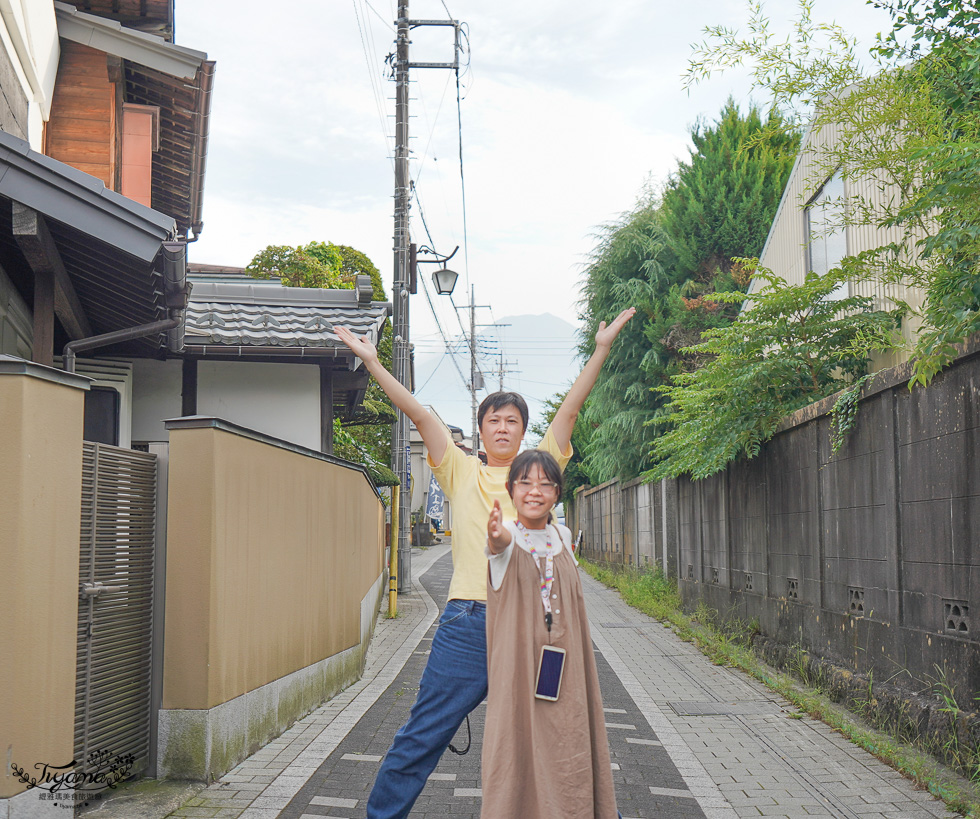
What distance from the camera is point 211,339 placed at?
907 cm

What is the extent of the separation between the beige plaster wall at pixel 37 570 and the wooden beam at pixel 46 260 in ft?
5.84

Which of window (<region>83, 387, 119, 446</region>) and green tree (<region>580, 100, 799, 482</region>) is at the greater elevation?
green tree (<region>580, 100, 799, 482</region>)

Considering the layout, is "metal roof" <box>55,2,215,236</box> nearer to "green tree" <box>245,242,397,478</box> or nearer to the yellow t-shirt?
"green tree" <box>245,242,397,478</box>

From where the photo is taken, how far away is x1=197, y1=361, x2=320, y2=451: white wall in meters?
9.75

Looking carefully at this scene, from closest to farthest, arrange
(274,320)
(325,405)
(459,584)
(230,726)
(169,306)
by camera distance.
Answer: (459,584) < (230,726) < (169,306) < (274,320) < (325,405)

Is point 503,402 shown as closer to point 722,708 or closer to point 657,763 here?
point 657,763

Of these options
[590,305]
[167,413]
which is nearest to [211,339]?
[167,413]

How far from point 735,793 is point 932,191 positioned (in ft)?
11.4

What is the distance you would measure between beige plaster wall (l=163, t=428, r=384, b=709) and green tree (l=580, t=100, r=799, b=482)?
14.9 metres

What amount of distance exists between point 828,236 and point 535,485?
10.0 metres

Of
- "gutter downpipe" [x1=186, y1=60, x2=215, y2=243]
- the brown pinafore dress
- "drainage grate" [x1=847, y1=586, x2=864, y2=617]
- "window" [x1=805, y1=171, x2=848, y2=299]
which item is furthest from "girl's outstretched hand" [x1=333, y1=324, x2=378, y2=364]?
"window" [x1=805, y1=171, x2=848, y2=299]

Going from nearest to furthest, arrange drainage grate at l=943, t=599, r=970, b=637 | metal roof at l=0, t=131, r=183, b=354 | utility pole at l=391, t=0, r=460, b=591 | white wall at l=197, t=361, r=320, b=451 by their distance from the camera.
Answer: metal roof at l=0, t=131, r=183, b=354 → drainage grate at l=943, t=599, r=970, b=637 → white wall at l=197, t=361, r=320, b=451 → utility pole at l=391, t=0, r=460, b=591

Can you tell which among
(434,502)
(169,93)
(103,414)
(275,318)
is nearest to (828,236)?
(275,318)

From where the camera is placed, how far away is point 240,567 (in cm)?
557
